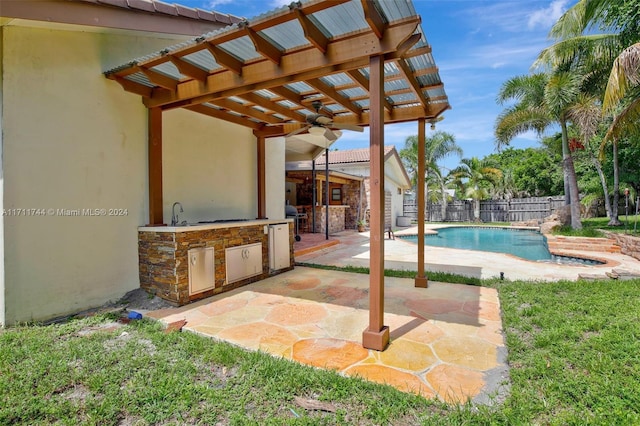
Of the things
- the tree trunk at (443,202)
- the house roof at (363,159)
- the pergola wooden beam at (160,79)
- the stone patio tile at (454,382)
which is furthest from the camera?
the tree trunk at (443,202)

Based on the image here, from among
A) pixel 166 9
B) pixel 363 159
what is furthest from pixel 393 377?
pixel 363 159

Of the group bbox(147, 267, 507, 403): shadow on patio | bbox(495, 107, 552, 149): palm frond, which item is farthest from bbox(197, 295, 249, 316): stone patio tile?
bbox(495, 107, 552, 149): palm frond

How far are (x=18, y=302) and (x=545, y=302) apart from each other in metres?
7.58

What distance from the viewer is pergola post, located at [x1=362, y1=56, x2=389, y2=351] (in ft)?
12.1

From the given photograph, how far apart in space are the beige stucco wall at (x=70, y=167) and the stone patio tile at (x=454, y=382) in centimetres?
510

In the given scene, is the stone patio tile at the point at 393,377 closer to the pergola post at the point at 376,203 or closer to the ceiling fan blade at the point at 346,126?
the pergola post at the point at 376,203

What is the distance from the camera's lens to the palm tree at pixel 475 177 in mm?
26609

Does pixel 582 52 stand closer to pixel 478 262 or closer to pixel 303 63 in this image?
pixel 478 262

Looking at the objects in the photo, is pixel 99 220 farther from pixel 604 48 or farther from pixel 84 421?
pixel 604 48

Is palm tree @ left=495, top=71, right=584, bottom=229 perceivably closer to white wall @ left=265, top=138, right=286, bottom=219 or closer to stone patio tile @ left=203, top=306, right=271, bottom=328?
white wall @ left=265, top=138, right=286, bottom=219

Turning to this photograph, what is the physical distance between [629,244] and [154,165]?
13.3m

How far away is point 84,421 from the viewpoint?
7.88 feet

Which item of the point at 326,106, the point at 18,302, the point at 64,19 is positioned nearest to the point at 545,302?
the point at 326,106

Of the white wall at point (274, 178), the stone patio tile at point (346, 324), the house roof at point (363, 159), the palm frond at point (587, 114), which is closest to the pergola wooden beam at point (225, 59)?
the stone patio tile at point (346, 324)
